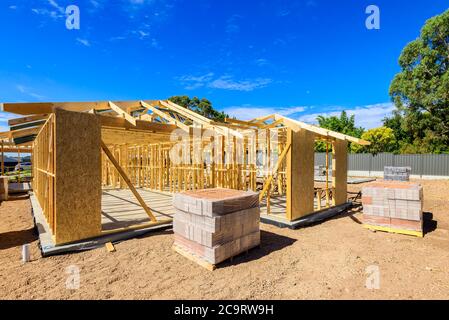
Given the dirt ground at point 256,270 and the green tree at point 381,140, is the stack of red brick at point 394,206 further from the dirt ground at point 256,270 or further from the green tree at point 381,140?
the green tree at point 381,140

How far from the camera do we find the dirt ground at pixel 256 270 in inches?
133

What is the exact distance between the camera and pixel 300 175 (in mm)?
7125

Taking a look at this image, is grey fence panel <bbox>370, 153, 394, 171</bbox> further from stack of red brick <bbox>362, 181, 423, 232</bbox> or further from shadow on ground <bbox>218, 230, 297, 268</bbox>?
shadow on ground <bbox>218, 230, 297, 268</bbox>

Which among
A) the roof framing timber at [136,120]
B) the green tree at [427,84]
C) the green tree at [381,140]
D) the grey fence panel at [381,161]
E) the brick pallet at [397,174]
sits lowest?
the brick pallet at [397,174]

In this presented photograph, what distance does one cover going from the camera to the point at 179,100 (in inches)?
1438

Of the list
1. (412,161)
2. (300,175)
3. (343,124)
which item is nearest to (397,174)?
(300,175)

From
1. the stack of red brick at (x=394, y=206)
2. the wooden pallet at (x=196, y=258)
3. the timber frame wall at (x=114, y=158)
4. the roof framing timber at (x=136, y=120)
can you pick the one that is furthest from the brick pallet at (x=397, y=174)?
the wooden pallet at (x=196, y=258)

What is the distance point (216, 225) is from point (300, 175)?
3981mm

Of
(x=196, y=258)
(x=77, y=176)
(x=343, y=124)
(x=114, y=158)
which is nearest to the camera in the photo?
(x=196, y=258)

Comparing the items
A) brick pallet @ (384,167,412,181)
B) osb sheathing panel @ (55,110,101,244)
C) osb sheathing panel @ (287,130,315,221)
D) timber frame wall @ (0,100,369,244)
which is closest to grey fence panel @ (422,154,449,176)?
brick pallet @ (384,167,412,181)

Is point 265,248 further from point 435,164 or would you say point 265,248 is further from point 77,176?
point 435,164

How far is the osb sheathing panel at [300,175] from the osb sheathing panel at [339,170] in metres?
1.77

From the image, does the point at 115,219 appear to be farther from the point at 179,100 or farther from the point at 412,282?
the point at 179,100

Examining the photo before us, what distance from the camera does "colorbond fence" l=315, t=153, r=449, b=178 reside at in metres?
20.9
